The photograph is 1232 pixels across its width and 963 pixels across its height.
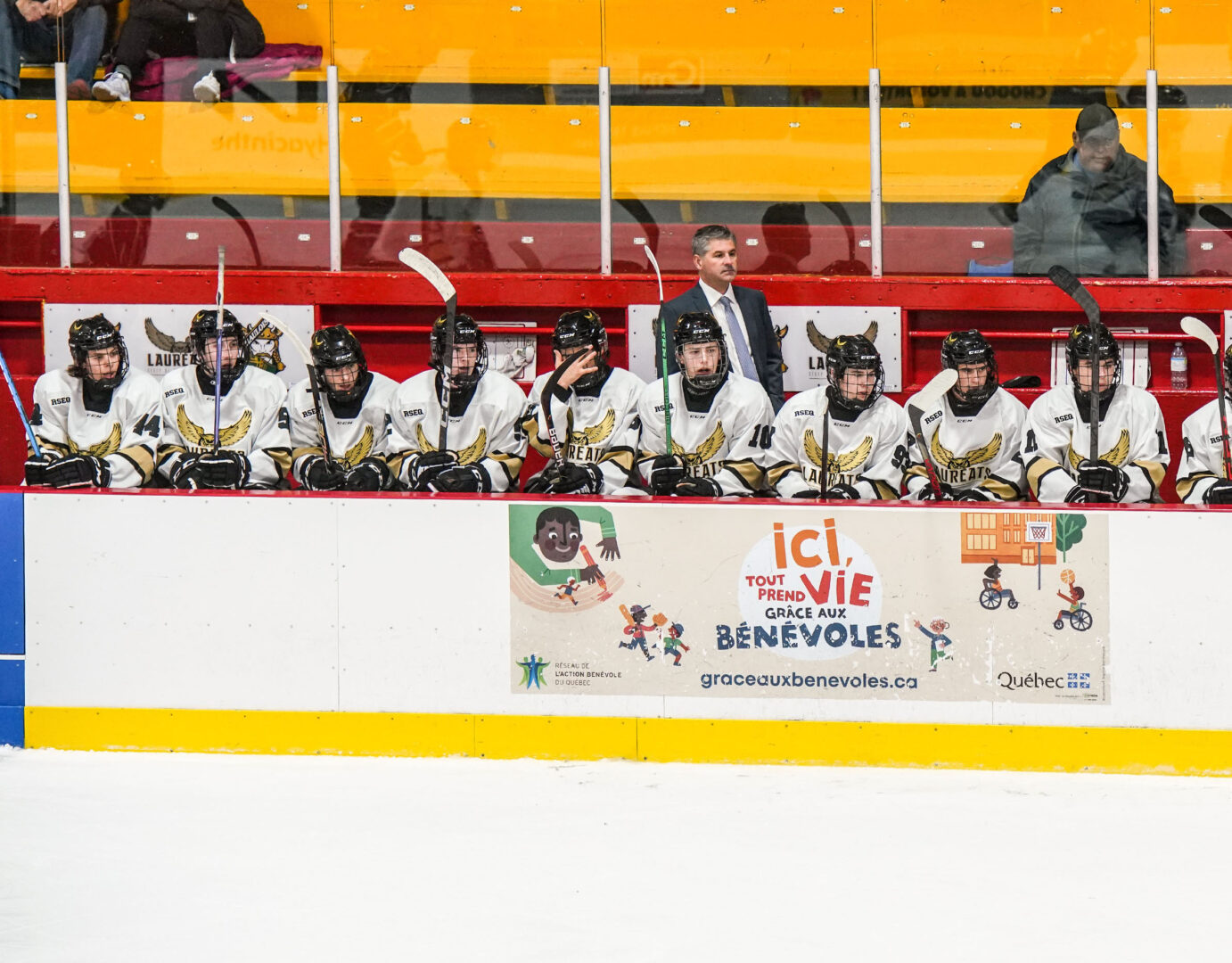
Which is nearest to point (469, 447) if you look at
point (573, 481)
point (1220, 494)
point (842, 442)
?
point (573, 481)

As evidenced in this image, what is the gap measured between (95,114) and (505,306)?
1.74 metres

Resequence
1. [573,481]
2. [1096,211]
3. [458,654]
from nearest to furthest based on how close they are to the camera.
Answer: [458,654] < [573,481] < [1096,211]

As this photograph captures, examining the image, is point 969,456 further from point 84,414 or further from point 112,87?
point 112,87

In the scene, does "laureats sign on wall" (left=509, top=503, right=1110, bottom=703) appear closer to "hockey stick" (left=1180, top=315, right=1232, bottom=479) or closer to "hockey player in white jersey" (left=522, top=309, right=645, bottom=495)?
"hockey player in white jersey" (left=522, top=309, right=645, bottom=495)

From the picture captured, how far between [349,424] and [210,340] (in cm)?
57

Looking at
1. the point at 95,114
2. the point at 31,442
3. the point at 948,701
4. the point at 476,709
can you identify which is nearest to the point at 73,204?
the point at 95,114

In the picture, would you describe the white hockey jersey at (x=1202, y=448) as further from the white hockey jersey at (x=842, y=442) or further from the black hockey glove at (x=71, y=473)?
the black hockey glove at (x=71, y=473)

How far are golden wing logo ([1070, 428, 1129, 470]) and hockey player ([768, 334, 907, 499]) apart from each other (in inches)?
23.1

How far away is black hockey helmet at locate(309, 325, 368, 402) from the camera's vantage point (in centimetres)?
505

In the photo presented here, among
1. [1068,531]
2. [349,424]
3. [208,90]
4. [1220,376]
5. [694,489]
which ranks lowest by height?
[1068,531]

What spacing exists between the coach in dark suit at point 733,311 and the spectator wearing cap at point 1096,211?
3.74 feet

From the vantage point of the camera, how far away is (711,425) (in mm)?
4934

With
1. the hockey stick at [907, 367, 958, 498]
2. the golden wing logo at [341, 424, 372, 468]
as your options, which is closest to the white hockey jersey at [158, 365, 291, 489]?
the golden wing logo at [341, 424, 372, 468]

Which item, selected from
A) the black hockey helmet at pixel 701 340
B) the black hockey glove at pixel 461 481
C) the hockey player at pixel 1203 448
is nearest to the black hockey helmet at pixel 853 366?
the black hockey helmet at pixel 701 340
